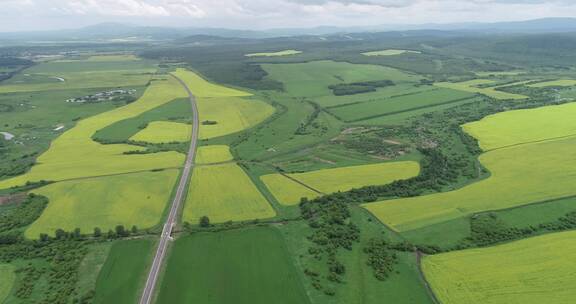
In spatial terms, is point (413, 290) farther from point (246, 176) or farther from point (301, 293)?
point (246, 176)

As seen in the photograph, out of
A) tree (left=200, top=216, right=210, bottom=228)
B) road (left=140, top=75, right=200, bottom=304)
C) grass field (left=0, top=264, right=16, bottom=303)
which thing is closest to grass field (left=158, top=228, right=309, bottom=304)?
road (left=140, top=75, right=200, bottom=304)

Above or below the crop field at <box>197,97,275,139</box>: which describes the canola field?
below

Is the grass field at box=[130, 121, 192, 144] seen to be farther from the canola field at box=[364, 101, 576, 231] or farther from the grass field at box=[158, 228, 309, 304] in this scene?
the canola field at box=[364, 101, 576, 231]

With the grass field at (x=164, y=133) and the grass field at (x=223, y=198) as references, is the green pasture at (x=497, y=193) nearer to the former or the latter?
the grass field at (x=223, y=198)

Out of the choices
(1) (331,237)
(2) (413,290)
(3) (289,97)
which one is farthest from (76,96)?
(2) (413,290)

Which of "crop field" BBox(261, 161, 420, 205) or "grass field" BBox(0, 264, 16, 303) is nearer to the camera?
"grass field" BBox(0, 264, 16, 303)

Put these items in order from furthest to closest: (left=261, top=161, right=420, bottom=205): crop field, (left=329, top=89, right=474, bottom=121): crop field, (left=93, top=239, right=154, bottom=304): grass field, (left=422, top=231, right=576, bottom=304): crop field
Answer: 1. (left=329, top=89, right=474, bottom=121): crop field
2. (left=261, top=161, right=420, bottom=205): crop field
3. (left=93, top=239, right=154, bottom=304): grass field
4. (left=422, top=231, right=576, bottom=304): crop field

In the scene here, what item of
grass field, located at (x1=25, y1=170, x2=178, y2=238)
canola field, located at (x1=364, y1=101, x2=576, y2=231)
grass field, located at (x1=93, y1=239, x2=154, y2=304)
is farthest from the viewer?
canola field, located at (x1=364, y1=101, x2=576, y2=231)
